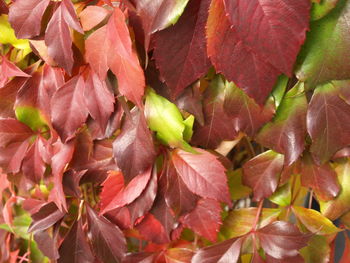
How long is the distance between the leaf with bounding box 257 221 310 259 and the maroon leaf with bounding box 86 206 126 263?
12cm

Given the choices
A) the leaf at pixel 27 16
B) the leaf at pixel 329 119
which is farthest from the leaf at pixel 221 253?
the leaf at pixel 27 16

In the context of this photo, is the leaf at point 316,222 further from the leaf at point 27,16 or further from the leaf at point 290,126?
the leaf at point 27,16

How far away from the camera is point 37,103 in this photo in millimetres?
412

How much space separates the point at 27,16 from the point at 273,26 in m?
0.20

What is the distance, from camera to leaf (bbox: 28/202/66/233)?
42 cm

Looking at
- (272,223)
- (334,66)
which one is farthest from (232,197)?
(334,66)

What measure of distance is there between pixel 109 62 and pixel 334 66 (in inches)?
6.0

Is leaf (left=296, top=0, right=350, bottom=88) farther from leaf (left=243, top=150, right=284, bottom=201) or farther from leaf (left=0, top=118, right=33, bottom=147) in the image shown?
leaf (left=0, top=118, right=33, bottom=147)

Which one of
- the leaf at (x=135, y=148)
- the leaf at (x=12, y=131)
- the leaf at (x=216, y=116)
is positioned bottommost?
the leaf at (x=12, y=131)

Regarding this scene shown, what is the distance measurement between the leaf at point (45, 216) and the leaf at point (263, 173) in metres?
0.18

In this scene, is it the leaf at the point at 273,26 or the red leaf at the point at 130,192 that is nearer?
the leaf at the point at 273,26

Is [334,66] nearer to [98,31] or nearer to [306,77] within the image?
[306,77]

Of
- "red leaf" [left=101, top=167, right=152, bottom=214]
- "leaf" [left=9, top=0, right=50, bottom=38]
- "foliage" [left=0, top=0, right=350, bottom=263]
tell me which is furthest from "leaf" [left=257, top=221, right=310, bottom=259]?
"leaf" [left=9, top=0, right=50, bottom=38]

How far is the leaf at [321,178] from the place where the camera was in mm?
339
